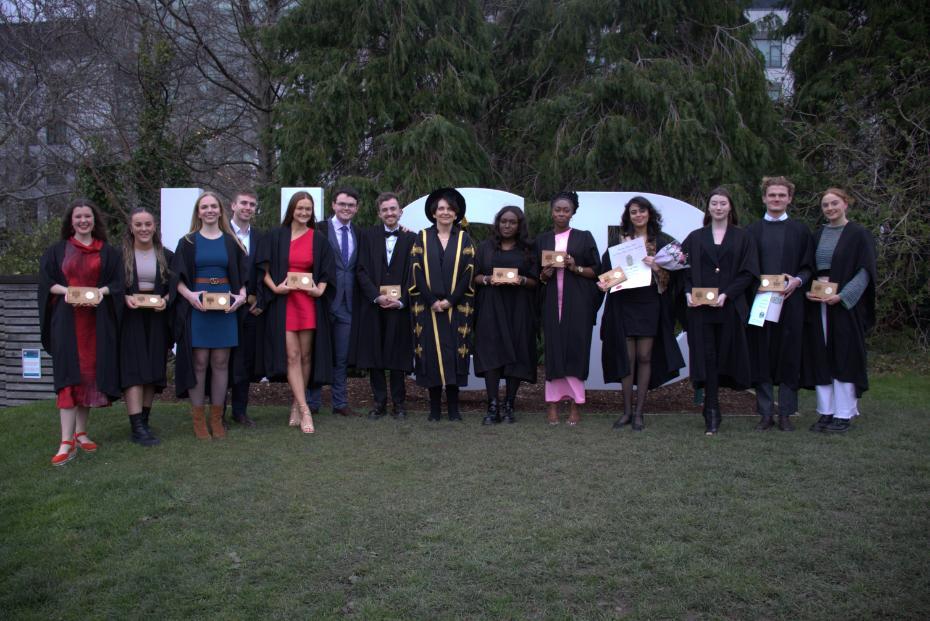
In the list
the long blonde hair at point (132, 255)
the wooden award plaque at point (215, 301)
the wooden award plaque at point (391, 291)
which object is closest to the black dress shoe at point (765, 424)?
the wooden award plaque at point (391, 291)

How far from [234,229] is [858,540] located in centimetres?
586

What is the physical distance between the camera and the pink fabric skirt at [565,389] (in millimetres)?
7902

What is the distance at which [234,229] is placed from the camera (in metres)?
8.04

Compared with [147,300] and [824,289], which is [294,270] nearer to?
[147,300]

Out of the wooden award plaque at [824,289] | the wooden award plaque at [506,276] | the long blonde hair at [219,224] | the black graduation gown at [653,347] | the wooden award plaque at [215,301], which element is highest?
the long blonde hair at [219,224]

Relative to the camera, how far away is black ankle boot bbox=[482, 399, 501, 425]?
7.91m

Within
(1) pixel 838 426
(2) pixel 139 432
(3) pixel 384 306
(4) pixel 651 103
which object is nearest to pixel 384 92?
(4) pixel 651 103

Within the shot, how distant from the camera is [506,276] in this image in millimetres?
7773

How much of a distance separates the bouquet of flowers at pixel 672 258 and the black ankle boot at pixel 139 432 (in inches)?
182

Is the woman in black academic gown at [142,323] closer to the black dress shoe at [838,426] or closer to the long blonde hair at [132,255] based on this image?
the long blonde hair at [132,255]

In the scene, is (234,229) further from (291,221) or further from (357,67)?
(357,67)

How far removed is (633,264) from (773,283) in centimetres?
120

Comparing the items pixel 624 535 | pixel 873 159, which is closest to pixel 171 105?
pixel 873 159

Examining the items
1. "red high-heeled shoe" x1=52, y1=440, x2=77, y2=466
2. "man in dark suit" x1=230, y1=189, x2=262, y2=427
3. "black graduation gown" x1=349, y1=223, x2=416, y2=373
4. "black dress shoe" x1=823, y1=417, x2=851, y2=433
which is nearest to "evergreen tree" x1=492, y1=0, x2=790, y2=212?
"black graduation gown" x1=349, y1=223, x2=416, y2=373
